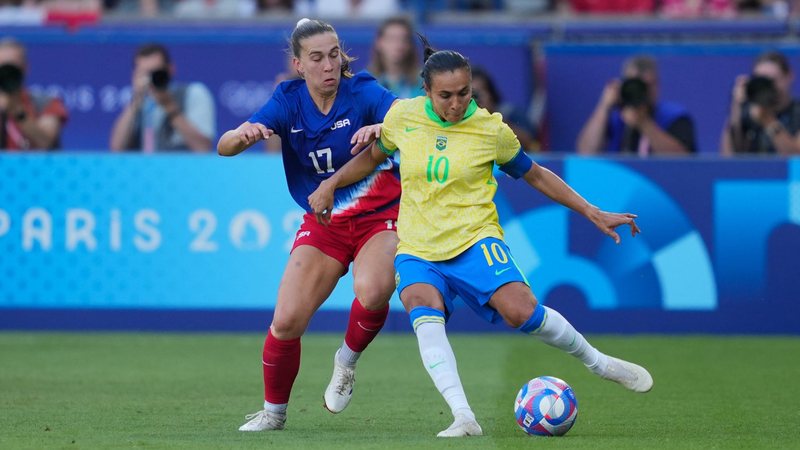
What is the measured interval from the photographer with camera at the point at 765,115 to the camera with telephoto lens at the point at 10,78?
6.56 meters

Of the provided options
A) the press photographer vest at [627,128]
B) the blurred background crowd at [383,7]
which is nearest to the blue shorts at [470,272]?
the press photographer vest at [627,128]

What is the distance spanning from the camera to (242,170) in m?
13.2

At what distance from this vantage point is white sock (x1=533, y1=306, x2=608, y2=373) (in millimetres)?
7344

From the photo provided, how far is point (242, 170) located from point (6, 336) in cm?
252

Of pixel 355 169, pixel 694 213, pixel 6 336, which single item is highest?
pixel 355 169

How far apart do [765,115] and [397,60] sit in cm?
338

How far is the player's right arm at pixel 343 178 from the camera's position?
7.66 meters

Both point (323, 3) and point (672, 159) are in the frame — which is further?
point (323, 3)

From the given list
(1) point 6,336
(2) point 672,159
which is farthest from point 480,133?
(1) point 6,336

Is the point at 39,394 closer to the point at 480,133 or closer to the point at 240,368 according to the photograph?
the point at 240,368

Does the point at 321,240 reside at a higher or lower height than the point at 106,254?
higher

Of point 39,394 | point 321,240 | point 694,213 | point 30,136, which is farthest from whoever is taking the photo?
point 30,136

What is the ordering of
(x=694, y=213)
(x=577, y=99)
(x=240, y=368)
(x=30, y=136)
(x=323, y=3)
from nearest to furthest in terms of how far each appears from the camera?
(x=240, y=368) → (x=694, y=213) → (x=30, y=136) → (x=577, y=99) → (x=323, y=3)

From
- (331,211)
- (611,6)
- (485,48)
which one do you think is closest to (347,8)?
(485,48)
